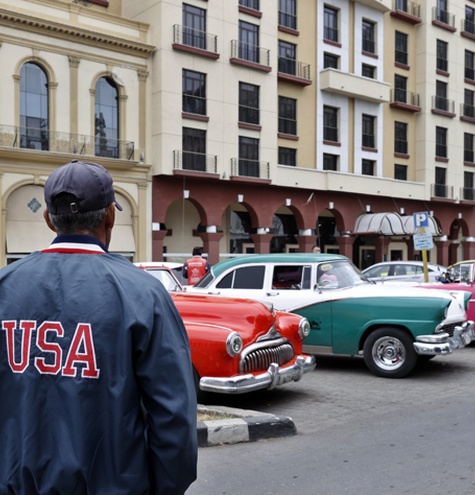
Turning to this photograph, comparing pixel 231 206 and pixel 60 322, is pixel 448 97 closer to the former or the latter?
pixel 231 206

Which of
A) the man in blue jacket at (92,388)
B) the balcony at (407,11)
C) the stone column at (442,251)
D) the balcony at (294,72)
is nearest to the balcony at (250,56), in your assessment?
the balcony at (294,72)

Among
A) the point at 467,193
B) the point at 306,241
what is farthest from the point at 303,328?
the point at 467,193

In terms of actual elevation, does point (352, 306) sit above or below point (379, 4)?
below

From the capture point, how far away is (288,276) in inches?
408

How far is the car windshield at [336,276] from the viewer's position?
10.1 m

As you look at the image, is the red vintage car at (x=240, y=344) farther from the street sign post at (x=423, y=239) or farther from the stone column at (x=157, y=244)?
the stone column at (x=157, y=244)

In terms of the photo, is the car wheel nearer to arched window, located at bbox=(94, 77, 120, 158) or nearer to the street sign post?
the street sign post

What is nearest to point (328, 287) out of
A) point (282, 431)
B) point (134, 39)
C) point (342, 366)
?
point (342, 366)

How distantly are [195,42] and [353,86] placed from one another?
9280 mm

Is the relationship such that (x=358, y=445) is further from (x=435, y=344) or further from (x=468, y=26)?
(x=468, y=26)

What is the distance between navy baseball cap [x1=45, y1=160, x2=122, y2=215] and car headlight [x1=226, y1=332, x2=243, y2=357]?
4993mm

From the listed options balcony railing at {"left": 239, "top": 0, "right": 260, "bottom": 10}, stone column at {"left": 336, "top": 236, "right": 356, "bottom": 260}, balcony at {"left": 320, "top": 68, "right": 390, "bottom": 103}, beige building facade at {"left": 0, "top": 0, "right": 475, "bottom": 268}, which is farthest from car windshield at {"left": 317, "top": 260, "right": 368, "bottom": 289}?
stone column at {"left": 336, "top": 236, "right": 356, "bottom": 260}

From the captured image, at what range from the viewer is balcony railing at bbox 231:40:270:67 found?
27.9 metres

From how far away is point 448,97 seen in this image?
→ 126 feet
